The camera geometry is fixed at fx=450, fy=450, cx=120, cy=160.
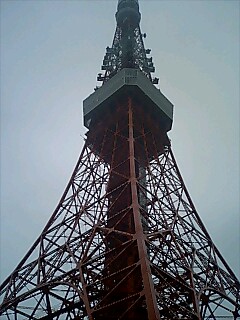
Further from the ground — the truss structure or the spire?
the spire

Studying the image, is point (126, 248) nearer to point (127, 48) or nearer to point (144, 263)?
point (144, 263)

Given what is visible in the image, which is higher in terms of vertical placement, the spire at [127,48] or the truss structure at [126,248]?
the spire at [127,48]

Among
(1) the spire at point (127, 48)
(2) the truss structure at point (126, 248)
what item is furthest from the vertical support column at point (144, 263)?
(1) the spire at point (127, 48)

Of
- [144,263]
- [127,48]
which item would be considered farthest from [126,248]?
[127,48]

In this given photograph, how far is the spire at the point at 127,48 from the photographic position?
29906 millimetres

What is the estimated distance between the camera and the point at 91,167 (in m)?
24.4

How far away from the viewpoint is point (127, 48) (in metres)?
31.2

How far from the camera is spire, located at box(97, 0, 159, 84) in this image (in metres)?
29.9

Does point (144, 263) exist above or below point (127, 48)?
below

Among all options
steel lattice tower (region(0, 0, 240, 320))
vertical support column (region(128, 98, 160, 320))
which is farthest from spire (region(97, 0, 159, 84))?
vertical support column (region(128, 98, 160, 320))

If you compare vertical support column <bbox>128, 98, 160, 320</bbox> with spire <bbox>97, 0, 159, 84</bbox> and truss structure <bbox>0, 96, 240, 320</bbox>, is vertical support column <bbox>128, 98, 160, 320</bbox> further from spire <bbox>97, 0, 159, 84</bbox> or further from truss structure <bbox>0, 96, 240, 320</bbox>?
spire <bbox>97, 0, 159, 84</bbox>

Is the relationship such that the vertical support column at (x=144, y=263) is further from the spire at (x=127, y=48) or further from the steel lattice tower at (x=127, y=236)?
the spire at (x=127, y=48)

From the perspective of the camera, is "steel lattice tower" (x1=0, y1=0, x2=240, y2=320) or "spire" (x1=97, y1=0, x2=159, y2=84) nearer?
"steel lattice tower" (x1=0, y1=0, x2=240, y2=320)

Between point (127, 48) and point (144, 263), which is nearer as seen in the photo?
point (144, 263)
